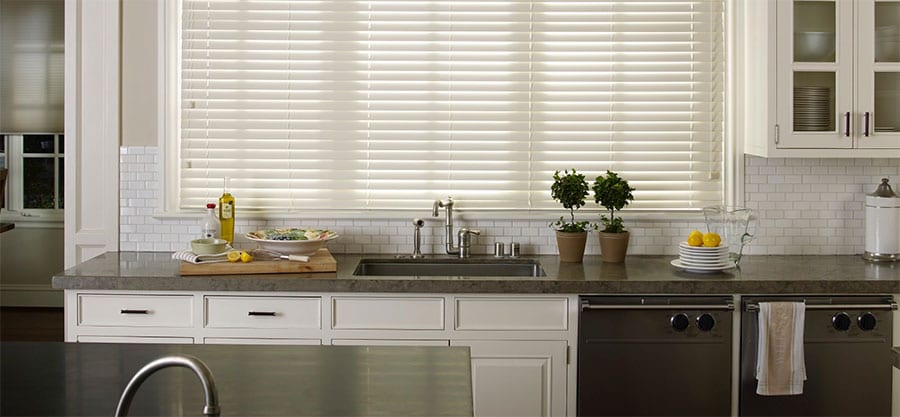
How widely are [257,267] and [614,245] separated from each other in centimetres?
153

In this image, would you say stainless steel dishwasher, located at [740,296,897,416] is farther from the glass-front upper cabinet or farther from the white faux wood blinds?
the white faux wood blinds

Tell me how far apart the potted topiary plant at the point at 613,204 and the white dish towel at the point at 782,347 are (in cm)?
72

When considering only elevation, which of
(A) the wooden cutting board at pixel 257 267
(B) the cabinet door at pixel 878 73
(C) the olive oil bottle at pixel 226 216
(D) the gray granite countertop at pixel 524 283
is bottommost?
(D) the gray granite countertop at pixel 524 283

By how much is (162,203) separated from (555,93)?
6.07 feet

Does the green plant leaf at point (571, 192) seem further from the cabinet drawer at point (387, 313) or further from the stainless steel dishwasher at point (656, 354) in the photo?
the cabinet drawer at point (387, 313)

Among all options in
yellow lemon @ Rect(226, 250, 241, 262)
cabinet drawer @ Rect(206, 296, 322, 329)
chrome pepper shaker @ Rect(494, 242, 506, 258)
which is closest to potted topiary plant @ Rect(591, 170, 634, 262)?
chrome pepper shaker @ Rect(494, 242, 506, 258)

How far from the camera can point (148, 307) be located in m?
4.02

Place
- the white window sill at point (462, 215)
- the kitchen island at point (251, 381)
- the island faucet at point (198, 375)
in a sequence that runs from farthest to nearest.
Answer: the white window sill at point (462, 215) < the kitchen island at point (251, 381) < the island faucet at point (198, 375)

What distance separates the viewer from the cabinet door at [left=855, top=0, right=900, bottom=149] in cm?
426

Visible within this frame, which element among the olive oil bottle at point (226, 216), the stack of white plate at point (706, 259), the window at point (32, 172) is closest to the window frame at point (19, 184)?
the window at point (32, 172)

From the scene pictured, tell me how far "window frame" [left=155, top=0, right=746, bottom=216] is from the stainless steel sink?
225 mm

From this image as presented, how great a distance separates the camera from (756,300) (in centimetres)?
395

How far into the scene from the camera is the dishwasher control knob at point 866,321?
12.9 ft

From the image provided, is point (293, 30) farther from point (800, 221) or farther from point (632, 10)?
point (800, 221)
